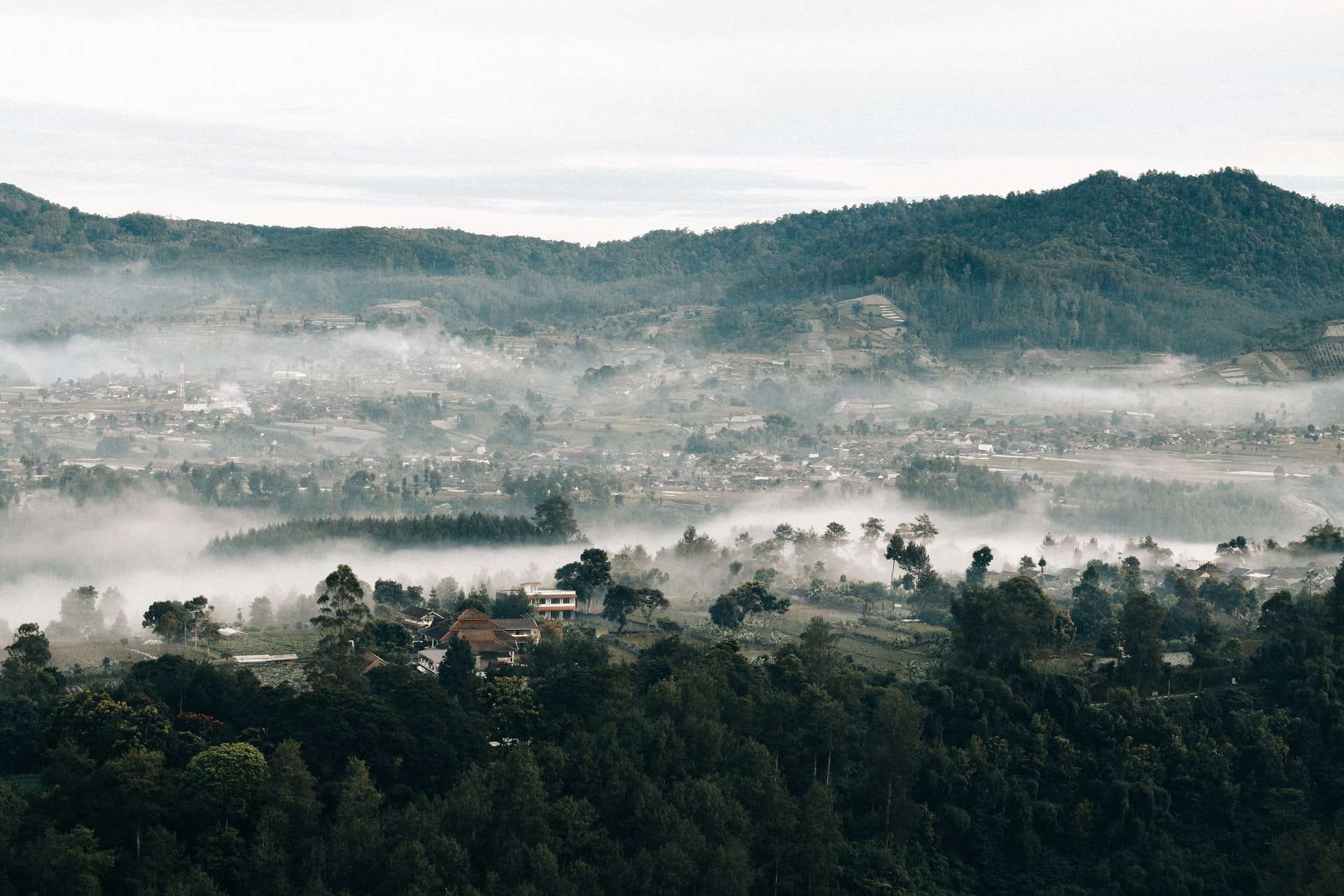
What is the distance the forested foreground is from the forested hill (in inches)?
3878

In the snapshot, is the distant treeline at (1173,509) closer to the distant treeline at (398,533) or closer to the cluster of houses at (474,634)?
the distant treeline at (398,533)

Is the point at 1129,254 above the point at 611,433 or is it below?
above

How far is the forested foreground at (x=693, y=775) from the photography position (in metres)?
27.3

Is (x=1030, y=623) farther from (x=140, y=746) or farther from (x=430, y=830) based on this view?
(x=140, y=746)

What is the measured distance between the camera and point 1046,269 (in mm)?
147125

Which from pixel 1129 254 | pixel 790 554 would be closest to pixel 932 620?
pixel 790 554

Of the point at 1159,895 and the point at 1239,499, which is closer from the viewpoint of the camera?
the point at 1159,895

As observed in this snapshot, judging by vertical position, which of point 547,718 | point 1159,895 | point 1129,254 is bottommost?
point 1159,895

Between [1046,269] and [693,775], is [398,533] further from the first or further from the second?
Answer: [1046,269]

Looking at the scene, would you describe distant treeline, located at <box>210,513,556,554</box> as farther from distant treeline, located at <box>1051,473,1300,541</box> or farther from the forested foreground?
distant treeline, located at <box>1051,473,1300,541</box>

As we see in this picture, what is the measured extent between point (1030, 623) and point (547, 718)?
13.1 m

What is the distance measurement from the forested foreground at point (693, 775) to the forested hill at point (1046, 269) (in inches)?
3878

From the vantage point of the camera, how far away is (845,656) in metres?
41.8

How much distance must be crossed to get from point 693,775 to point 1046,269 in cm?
12254
